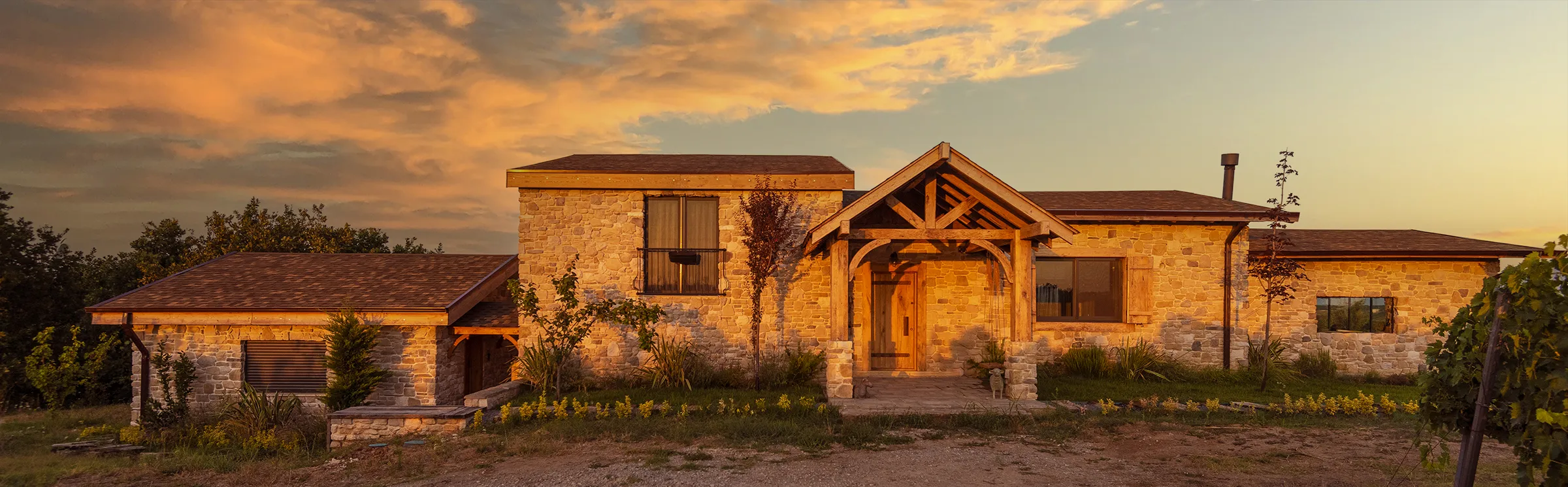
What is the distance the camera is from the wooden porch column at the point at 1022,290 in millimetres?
10953

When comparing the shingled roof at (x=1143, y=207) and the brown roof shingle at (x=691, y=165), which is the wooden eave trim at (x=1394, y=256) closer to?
the shingled roof at (x=1143, y=207)

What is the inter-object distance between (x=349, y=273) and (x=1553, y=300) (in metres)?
16.8

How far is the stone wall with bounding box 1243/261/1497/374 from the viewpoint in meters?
14.3

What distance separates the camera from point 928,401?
10.8 metres

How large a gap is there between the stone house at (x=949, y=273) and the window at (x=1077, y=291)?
0.03m

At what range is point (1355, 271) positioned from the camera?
14.4 m

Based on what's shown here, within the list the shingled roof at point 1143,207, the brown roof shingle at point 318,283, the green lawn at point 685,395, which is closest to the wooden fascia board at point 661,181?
the shingled roof at point 1143,207

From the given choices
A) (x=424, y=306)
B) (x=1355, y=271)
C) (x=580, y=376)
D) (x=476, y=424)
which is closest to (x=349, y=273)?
(x=424, y=306)

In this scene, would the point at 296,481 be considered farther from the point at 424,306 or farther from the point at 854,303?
the point at 854,303

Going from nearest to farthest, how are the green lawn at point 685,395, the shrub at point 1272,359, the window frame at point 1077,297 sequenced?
the green lawn at point 685,395
the shrub at point 1272,359
the window frame at point 1077,297

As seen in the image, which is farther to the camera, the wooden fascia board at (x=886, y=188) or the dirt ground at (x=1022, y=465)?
the wooden fascia board at (x=886, y=188)

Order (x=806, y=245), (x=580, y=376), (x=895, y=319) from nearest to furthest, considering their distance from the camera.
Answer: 1. (x=806, y=245)
2. (x=580, y=376)
3. (x=895, y=319)

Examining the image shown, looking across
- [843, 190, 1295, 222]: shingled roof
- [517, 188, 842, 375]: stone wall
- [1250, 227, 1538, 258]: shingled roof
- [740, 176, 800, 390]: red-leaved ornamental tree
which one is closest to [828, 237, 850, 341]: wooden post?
[740, 176, 800, 390]: red-leaved ornamental tree

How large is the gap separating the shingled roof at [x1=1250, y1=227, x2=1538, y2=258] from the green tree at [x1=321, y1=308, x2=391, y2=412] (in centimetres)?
1610
